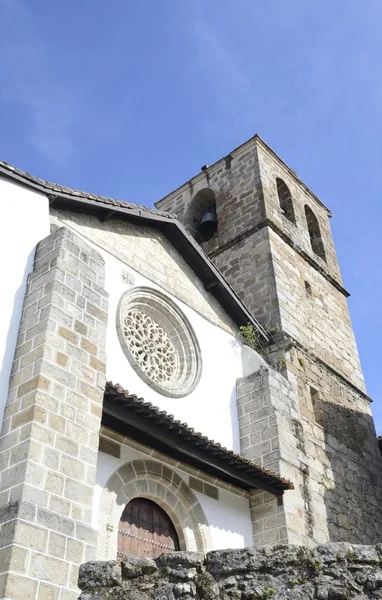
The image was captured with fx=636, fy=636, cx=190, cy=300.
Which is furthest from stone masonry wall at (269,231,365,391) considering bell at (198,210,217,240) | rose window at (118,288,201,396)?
Result: rose window at (118,288,201,396)

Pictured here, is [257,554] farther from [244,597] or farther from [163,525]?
[163,525]

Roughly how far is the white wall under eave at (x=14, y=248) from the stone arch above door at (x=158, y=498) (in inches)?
72.7

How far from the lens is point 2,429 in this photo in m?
5.73

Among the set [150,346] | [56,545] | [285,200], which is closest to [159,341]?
[150,346]

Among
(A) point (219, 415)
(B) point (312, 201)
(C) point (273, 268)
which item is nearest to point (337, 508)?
(A) point (219, 415)

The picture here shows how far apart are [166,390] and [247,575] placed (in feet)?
18.0

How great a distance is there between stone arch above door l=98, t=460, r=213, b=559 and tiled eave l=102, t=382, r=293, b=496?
301 millimetres

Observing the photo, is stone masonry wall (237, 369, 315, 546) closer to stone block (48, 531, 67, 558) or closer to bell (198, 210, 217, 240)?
stone block (48, 531, 67, 558)

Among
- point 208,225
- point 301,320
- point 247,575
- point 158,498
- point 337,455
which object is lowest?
point 247,575

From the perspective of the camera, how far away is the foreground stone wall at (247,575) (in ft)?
10.2

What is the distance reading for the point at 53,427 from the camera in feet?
18.6

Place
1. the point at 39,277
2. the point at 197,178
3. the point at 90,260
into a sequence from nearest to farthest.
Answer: the point at 39,277 < the point at 90,260 < the point at 197,178

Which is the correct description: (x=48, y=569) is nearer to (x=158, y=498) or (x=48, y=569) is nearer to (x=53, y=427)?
(x=53, y=427)

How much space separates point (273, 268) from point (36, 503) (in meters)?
8.30
